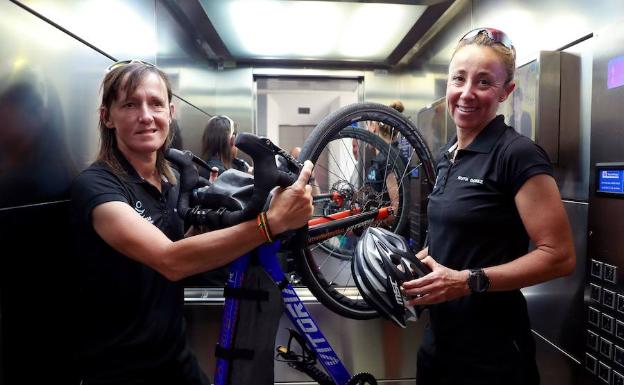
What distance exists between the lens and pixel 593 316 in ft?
4.09

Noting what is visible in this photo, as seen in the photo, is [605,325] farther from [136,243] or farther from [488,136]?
[136,243]

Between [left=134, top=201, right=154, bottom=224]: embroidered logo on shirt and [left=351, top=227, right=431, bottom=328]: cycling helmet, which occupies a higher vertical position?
[left=134, top=201, right=154, bottom=224]: embroidered logo on shirt

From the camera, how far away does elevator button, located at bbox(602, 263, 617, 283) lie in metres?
1.16

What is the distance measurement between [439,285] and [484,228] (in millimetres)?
204

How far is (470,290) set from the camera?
955 millimetres

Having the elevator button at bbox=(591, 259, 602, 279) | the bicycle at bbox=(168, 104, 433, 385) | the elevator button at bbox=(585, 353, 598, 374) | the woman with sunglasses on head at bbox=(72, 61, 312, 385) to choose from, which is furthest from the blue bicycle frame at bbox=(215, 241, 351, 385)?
the elevator button at bbox=(591, 259, 602, 279)

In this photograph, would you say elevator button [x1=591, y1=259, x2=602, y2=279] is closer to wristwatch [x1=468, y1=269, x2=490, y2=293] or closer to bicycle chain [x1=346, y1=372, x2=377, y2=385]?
wristwatch [x1=468, y1=269, x2=490, y2=293]

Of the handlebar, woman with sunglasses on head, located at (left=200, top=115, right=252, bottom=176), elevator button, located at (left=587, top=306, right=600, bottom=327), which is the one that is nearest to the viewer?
the handlebar

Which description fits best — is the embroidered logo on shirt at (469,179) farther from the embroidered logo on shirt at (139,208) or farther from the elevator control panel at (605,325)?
the embroidered logo on shirt at (139,208)

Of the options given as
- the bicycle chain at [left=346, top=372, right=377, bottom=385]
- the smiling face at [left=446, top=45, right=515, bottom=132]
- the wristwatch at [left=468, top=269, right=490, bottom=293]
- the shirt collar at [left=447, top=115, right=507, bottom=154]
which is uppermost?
the smiling face at [left=446, top=45, right=515, bottom=132]

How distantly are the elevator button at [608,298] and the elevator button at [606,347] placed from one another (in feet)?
0.40

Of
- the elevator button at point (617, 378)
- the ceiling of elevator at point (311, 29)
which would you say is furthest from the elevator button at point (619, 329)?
the ceiling of elevator at point (311, 29)

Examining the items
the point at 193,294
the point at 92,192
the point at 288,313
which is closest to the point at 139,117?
the point at 92,192

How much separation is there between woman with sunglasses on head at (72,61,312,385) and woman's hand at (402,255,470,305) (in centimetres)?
36
